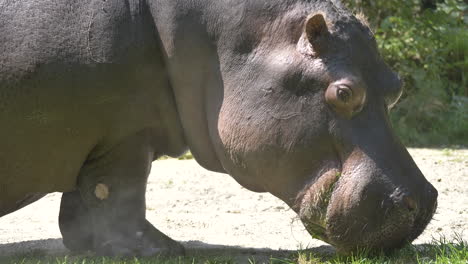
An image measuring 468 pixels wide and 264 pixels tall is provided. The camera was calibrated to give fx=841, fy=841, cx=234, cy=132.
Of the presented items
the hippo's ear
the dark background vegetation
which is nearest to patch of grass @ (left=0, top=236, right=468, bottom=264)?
the hippo's ear

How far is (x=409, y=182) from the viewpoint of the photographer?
12.0ft

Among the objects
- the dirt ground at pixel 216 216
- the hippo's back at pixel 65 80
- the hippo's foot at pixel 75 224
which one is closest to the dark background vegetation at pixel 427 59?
the dirt ground at pixel 216 216

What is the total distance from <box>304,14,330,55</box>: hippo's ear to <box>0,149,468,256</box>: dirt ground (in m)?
0.87

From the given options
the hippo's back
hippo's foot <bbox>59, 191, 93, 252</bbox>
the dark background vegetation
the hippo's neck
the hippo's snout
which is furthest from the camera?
the dark background vegetation

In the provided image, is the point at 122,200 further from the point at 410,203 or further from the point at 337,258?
the point at 410,203

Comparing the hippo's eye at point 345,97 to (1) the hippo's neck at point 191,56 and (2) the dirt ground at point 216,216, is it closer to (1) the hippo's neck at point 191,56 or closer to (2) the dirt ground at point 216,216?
(1) the hippo's neck at point 191,56

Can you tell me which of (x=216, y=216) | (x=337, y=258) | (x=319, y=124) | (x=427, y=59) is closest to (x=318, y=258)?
(x=337, y=258)

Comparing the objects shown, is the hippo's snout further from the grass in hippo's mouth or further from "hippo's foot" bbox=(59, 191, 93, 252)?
"hippo's foot" bbox=(59, 191, 93, 252)

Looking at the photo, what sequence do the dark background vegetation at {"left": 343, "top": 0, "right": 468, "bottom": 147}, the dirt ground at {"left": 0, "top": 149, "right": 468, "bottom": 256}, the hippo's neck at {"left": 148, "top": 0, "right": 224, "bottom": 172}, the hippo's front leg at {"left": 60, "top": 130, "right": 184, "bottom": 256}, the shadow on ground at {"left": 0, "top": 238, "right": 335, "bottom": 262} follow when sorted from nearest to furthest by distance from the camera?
the hippo's neck at {"left": 148, "top": 0, "right": 224, "bottom": 172}, the hippo's front leg at {"left": 60, "top": 130, "right": 184, "bottom": 256}, the shadow on ground at {"left": 0, "top": 238, "right": 335, "bottom": 262}, the dirt ground at {"left": 0, "top": 149, "right": 468, "bottom": 256}, the dark background vegetation at {"left": 343, "top": 0, "right": 468, "bottom": 147}

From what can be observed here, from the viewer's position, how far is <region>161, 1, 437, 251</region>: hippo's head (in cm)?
363

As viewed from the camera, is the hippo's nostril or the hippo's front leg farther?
the hippo's front leg

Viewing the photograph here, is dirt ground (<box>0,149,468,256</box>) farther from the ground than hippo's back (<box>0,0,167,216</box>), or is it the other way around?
hippo's back (<box>0,0,167,216</box>)

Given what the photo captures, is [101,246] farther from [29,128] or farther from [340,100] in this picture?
[340,100]

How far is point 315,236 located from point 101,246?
3.54 feet
